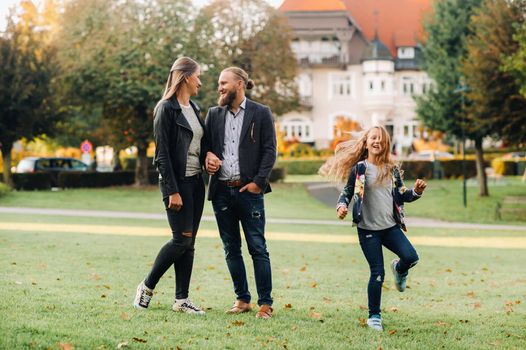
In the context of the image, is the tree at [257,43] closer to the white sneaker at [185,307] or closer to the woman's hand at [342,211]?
the white sneaker at [185,307]

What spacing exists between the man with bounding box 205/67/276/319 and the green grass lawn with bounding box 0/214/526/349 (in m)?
0.61

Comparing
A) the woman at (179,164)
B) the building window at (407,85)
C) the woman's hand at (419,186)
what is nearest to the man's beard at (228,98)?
the woman at (179,164)

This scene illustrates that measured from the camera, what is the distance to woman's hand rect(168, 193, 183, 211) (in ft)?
23.8

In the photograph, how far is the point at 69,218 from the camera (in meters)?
24.5

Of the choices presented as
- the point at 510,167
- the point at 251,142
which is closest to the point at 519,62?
the point at 251,142

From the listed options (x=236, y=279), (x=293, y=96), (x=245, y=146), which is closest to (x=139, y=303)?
(x=236, y=279)

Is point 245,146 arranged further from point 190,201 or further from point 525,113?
point 525,113

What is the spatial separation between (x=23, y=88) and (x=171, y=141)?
33.4 metres

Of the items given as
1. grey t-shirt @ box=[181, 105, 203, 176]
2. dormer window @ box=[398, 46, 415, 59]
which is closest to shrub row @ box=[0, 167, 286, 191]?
dormer window @ box=[398, 46, 415, 59]

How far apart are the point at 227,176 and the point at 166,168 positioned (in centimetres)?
54

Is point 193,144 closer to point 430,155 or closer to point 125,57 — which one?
point 125,57

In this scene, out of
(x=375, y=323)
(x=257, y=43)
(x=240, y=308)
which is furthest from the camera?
(x=257, y=43)

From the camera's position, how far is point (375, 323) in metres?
7.18

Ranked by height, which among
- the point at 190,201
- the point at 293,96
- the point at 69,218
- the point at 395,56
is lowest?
the point at 69,218
